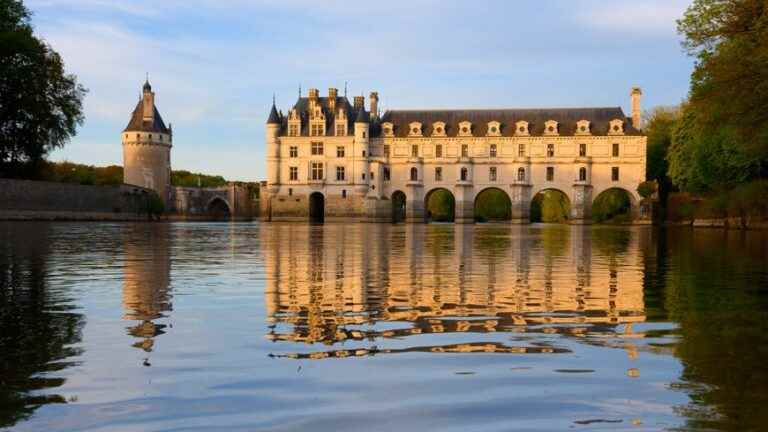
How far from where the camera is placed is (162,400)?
4.62m

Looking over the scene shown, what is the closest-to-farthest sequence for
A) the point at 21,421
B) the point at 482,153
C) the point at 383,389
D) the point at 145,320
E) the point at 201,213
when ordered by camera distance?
the point at 21,421 < the point at 383,389 < the point at 145,320 < the point at 482,153 < the point at 201,213

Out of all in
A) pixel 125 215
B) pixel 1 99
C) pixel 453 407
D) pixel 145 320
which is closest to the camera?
pixel 453 407

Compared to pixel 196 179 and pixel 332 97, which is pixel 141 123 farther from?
pixel 196 179

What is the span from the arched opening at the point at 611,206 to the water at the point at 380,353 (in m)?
69.5

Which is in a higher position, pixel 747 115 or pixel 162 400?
pixel 747 115

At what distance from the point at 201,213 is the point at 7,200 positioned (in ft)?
124

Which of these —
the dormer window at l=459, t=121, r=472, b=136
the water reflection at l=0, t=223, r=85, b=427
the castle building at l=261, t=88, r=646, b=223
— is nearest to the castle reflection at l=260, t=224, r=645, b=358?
the water reflection at l=0, t=223, r=85, b=427

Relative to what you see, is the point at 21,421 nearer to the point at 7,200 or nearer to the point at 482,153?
the point at 7,200

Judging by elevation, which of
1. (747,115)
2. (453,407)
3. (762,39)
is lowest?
(453,407)

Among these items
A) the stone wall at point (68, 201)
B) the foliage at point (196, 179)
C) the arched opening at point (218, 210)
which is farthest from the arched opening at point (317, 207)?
the foliage at point (196, 179)

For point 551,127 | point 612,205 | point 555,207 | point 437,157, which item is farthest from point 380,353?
point 555,207

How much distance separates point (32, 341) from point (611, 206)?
7876cm

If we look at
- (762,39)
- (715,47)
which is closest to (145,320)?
(762,39)

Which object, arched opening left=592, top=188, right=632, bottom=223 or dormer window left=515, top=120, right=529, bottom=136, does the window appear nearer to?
dormer window left=515, top=120, right=529, bottom=136
